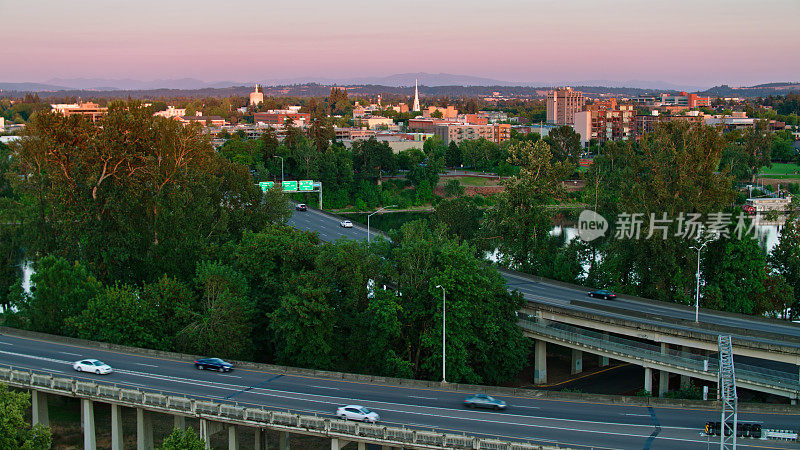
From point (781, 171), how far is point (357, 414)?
12020 cm

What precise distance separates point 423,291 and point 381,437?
1149cm

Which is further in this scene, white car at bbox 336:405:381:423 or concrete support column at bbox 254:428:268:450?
concrete support column at bbox 254:428:268:450

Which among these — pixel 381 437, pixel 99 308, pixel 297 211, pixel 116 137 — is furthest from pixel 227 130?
pixel 381 437

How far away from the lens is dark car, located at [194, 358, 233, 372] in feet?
99.3

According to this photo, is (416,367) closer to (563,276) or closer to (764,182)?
(563,276)

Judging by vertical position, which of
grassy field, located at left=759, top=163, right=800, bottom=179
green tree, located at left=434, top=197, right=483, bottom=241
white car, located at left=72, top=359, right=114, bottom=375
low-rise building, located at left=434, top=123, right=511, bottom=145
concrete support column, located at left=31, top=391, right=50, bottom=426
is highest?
low-rise building, located at left=434, top=123, right=511, bottom=145

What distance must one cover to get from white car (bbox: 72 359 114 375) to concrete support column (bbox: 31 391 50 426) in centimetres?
167

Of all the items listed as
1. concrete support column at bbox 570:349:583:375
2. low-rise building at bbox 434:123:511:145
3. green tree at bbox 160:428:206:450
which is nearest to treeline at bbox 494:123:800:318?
concrete support column at bbox 570:349:583:375

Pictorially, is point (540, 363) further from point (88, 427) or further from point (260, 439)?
point (88, 427)

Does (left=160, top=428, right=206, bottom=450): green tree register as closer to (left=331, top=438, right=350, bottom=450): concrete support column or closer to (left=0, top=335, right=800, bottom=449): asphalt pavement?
(left=0, top=335, right=800, bottom=449): asphalt pavement

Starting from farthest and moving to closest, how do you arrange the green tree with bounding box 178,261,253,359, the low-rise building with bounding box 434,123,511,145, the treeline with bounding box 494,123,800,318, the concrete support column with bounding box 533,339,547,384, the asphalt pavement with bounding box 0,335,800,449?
the low-rise building with bounding box 434,123,511,145
the treeline with bounding box 494,123,800,318
the concrete support column with bounding box 533,339,547,384
the green tree with bounding box 178,261,253,359
the asphalt pavement with bounding box 0,335,800,449

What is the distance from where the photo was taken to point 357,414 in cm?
2466

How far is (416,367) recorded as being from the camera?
112 ft

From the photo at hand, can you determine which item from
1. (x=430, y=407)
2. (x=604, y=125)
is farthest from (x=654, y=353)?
(x=604, y=125)
